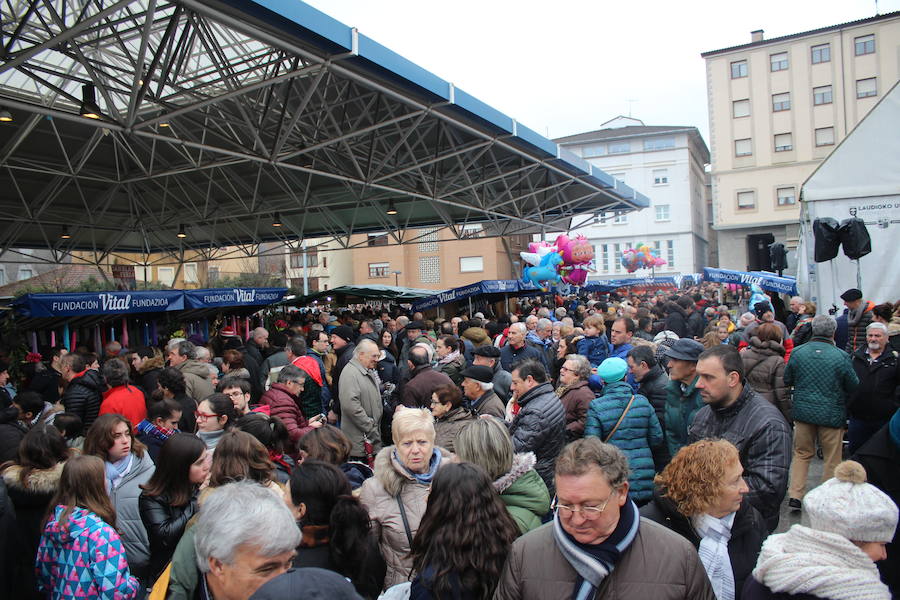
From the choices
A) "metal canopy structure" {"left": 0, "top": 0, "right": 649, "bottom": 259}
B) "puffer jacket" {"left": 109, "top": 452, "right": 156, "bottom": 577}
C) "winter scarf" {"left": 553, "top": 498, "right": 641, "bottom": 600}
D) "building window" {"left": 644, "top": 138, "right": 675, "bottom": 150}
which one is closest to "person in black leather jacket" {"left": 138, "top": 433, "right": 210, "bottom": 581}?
"puffer jacket" {"left": 109, "top": 452, "right": 156, "bottom": 577}

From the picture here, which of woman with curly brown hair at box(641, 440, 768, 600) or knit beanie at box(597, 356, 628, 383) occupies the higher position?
knit beanie at box(597, 356, 628, 383)

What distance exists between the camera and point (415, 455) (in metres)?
3.06

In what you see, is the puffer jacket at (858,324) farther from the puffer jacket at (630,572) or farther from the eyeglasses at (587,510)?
the eyeglasses at (587,510)

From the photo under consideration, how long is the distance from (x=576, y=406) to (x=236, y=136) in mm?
8373

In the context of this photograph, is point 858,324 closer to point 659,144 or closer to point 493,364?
point 493,364

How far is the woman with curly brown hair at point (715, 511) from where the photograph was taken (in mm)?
2445

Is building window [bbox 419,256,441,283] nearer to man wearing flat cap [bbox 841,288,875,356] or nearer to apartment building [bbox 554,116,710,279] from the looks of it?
apartment building [bbox 554,116,710,279]

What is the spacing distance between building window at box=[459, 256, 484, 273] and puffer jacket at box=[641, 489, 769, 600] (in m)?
40.8

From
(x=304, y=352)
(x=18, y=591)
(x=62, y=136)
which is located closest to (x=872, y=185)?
(x=304, y=352)

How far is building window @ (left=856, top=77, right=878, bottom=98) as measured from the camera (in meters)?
36.4

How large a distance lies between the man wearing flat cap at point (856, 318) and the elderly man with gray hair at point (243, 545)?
26.9 ft

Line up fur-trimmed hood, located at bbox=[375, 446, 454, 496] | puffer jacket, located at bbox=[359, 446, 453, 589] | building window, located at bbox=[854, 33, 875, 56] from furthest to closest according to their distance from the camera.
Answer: building window, located at bbox=[854, 33, 875, 56] → fur-trimmed hood, located at bbox=[375, 446, 454, 496] → puffer jacket, located at bbox=[359, 446, 453, 589]

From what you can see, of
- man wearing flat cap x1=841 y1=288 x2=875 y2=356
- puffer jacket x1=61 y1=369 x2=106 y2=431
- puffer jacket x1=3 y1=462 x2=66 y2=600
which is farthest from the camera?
man wearing flat cap x1=841 y1=288 x2=875 y2=356

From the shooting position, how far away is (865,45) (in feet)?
119
